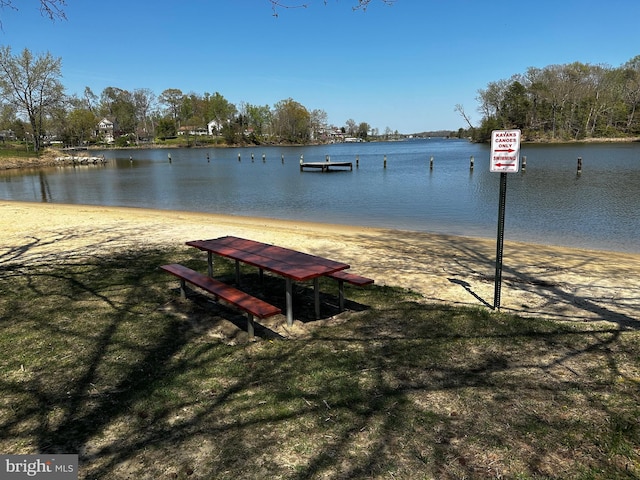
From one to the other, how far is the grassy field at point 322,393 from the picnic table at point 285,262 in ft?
Result: 1.74

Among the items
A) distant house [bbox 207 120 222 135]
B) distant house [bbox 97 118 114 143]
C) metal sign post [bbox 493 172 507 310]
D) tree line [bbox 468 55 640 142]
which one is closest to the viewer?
metal sign post [bbox 493 172 507 310]

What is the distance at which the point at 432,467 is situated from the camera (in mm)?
2568

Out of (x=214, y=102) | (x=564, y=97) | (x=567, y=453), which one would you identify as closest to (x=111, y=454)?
(x=567, y=453)

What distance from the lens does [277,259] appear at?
501 centimetres

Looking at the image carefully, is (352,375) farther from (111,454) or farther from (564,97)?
(564,97)

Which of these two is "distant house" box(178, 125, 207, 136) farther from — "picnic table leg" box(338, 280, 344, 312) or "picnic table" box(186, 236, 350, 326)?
"picnic table leg" box(338, 280, 344, 312)

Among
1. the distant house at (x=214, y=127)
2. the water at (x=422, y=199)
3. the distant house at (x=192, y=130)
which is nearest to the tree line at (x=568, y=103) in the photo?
the water at (x=422, y=199)

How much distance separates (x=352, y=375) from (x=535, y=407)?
55.2 inches

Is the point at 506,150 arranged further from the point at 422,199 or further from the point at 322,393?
the point at 422,199

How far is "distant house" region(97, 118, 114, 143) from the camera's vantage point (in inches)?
4701

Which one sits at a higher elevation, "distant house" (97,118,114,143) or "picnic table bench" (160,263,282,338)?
"distant house" (97,118,114,143)

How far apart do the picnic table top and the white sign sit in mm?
1931

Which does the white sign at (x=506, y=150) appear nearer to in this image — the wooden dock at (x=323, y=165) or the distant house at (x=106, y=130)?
the wooden dock at (x=323, y=165)

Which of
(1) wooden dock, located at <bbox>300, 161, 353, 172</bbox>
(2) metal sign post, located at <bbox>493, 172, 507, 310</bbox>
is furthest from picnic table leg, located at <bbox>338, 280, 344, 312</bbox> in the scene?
(1) wooden dock, located at <bbox>300, 161, 353, 172</bbox>
